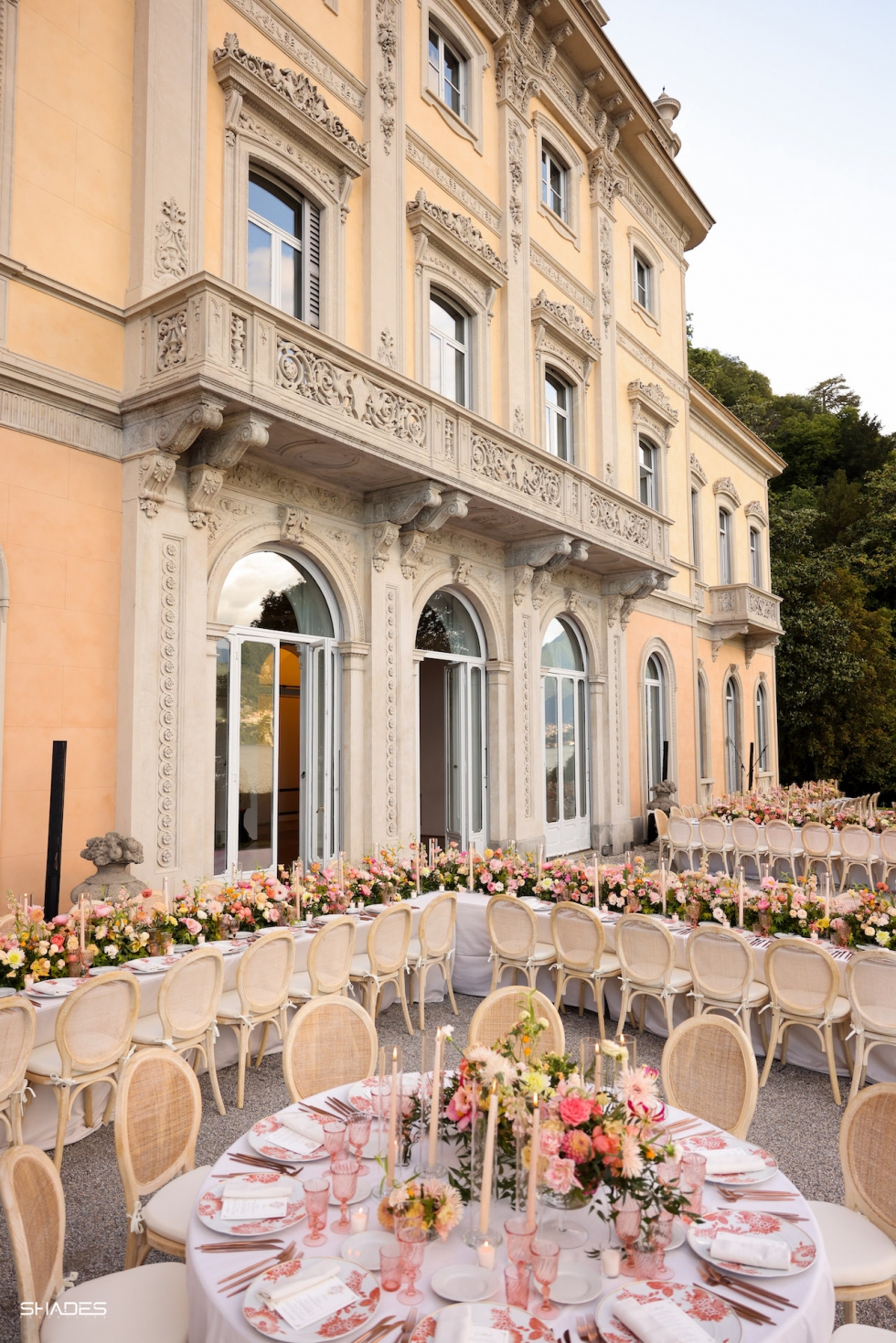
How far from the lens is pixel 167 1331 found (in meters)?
2.55

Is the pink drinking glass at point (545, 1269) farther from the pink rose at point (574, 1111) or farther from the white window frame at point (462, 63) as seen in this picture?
the white window frame at point (462, 63)

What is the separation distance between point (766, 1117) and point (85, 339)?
8.03 m

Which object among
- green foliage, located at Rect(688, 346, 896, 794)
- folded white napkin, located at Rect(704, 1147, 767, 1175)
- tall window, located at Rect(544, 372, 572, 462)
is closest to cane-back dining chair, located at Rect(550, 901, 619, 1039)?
folded white napkin, located at Rect(704, 1147, 767, 1175)

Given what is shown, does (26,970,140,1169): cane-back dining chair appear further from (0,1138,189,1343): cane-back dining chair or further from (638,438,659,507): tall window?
(638,438,659,507): tall window

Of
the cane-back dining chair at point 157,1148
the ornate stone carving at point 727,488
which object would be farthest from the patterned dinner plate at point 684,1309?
the ornate stone carving at point 727,488

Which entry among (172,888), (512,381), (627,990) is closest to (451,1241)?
(627,990)

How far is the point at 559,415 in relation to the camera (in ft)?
49.4

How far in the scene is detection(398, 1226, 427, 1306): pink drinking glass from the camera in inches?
83.5

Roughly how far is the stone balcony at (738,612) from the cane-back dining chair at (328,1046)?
18773 mm

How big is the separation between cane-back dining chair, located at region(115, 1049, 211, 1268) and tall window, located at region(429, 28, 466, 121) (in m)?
12.9

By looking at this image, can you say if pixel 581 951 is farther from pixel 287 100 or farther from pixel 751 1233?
pixel 287 100

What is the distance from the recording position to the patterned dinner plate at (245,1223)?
97.5 inches

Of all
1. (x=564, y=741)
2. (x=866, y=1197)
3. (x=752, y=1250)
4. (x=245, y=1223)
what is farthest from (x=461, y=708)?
(x=752, y=1250)

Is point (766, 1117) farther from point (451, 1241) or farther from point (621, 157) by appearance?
point (621, 157)
